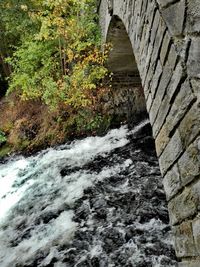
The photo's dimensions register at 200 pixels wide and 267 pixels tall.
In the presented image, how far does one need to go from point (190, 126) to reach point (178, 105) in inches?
9.5

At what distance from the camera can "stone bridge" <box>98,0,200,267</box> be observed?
188 cm

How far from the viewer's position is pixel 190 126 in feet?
6.36

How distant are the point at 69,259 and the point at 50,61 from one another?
22.0 ft

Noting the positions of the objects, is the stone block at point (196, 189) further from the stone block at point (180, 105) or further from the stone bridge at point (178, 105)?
the stone block at point (180, 105)

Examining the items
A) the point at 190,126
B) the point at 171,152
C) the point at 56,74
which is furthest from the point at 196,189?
the point at 56,74

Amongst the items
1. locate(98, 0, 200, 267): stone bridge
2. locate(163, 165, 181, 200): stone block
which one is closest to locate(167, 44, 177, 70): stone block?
locate(98, 0, 200, 267): stone bridge

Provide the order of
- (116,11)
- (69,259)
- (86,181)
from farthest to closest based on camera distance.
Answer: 1. (86,181)
2. (116,11)
3. (69,259)

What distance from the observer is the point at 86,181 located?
292 inches

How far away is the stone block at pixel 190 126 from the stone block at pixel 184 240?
1.61 feet

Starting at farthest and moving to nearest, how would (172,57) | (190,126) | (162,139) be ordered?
(162,139), (172,57), (190,126)

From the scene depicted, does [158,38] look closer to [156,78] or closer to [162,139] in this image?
[156,78]

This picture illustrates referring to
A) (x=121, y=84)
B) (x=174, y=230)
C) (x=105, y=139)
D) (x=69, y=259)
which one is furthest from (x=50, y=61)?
(x=174, y=230)

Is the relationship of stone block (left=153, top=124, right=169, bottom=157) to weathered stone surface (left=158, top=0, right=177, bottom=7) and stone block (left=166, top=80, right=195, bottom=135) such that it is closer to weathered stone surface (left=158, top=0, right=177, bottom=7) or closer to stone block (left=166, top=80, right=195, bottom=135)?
stone block (left=166, top=80, right=195, bottom=135)

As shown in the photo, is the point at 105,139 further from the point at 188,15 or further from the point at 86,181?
the point at 188,15
